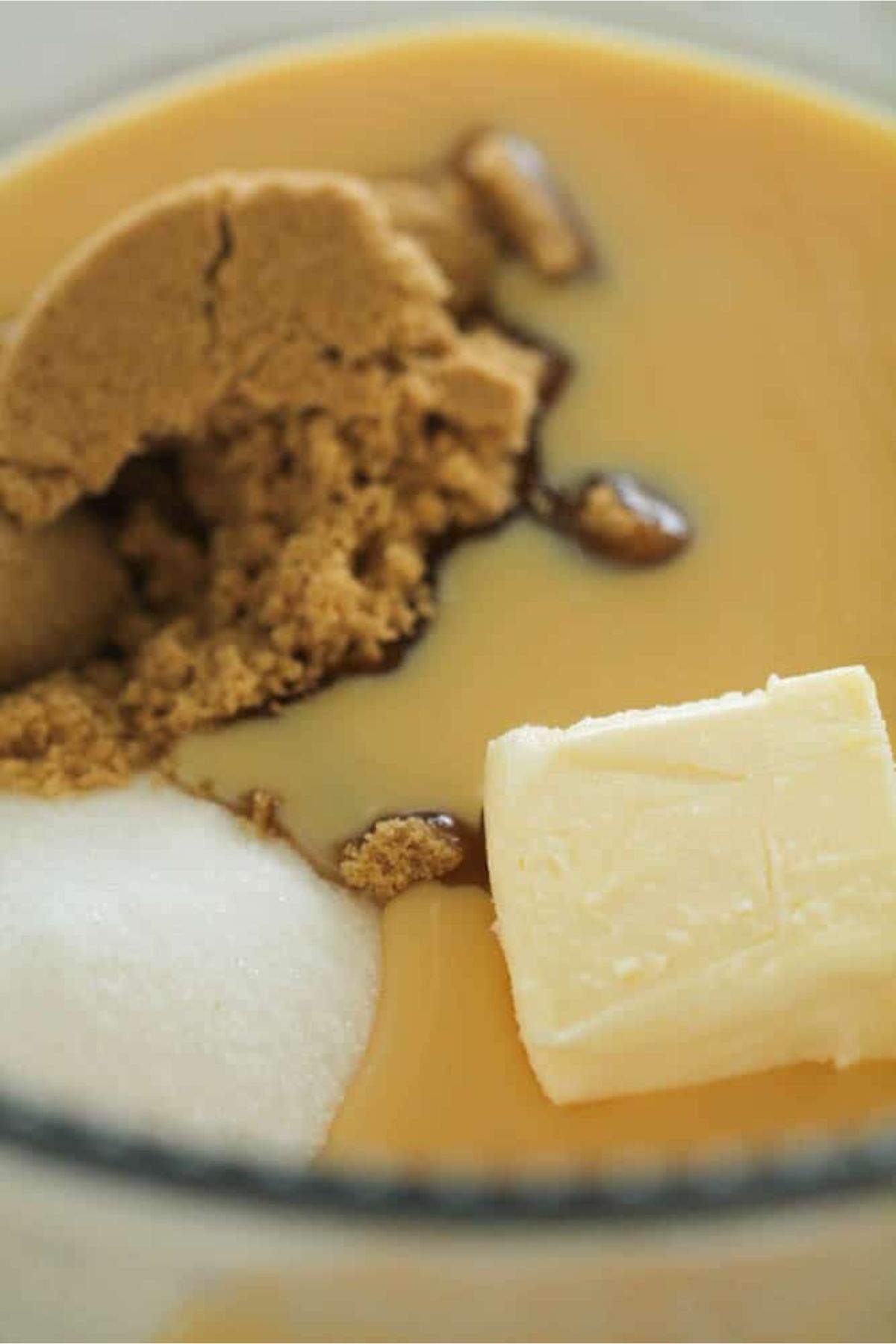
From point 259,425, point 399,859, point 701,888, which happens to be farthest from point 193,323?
point 701,888

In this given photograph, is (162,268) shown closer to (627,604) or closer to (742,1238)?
(627,604)

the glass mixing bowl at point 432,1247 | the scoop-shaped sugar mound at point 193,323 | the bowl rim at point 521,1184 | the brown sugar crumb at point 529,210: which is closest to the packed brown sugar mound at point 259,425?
the scoop-shaped sugar mound at point 193,323

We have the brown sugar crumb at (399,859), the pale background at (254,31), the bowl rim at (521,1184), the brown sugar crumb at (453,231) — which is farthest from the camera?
the pale background at (254,31)

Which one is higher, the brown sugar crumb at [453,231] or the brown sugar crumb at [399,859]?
the brown sugar crumb at [453,231]

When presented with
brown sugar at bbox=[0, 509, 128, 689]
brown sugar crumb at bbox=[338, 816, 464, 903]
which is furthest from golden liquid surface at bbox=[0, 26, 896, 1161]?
brown sugar at bbox=[0, 509, 128, 689]

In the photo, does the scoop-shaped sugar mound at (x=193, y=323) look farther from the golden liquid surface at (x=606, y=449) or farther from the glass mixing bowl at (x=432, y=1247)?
the glass mixing bowl at (x=432, y=1247)

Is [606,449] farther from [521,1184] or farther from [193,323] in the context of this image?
[521,1184]
